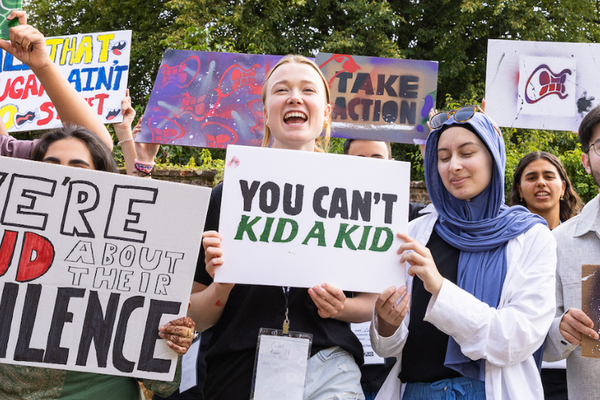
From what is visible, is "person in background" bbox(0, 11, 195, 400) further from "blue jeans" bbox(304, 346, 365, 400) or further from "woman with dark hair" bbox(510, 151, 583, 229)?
"woman with dark hair" bbox(510, 151, 583, 229)

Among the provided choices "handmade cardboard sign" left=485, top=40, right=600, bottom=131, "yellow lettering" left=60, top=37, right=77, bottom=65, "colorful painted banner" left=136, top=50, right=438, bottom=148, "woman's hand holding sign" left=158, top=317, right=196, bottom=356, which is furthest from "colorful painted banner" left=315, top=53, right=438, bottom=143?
"yellow lettering" left=60, top=37, right=77, bottom=65

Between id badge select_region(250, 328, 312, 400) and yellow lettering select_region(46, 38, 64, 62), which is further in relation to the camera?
yellow lettering select_region(46, 38, 64, 62)

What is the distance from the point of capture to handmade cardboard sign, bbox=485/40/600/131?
4.38m

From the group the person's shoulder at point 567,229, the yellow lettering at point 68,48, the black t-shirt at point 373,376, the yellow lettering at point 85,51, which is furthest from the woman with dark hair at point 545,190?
the yellow lettering at point 68,48

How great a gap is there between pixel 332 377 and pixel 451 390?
1.59 feet

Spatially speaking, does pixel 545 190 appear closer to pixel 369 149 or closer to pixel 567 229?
pixel 369 149

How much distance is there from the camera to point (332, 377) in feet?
6.36

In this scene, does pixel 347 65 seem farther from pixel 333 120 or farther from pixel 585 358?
pixel 585 358

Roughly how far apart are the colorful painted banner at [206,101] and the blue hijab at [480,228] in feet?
6.30

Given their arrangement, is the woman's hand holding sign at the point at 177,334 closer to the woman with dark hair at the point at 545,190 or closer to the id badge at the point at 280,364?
the id badge at the point at 280,364

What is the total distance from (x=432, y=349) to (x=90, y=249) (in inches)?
52.9

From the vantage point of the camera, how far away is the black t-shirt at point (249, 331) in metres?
1.98

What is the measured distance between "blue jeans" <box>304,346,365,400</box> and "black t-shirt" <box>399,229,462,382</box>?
297 millimetres

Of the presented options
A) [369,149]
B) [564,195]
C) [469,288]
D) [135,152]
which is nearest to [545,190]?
[564,195]
